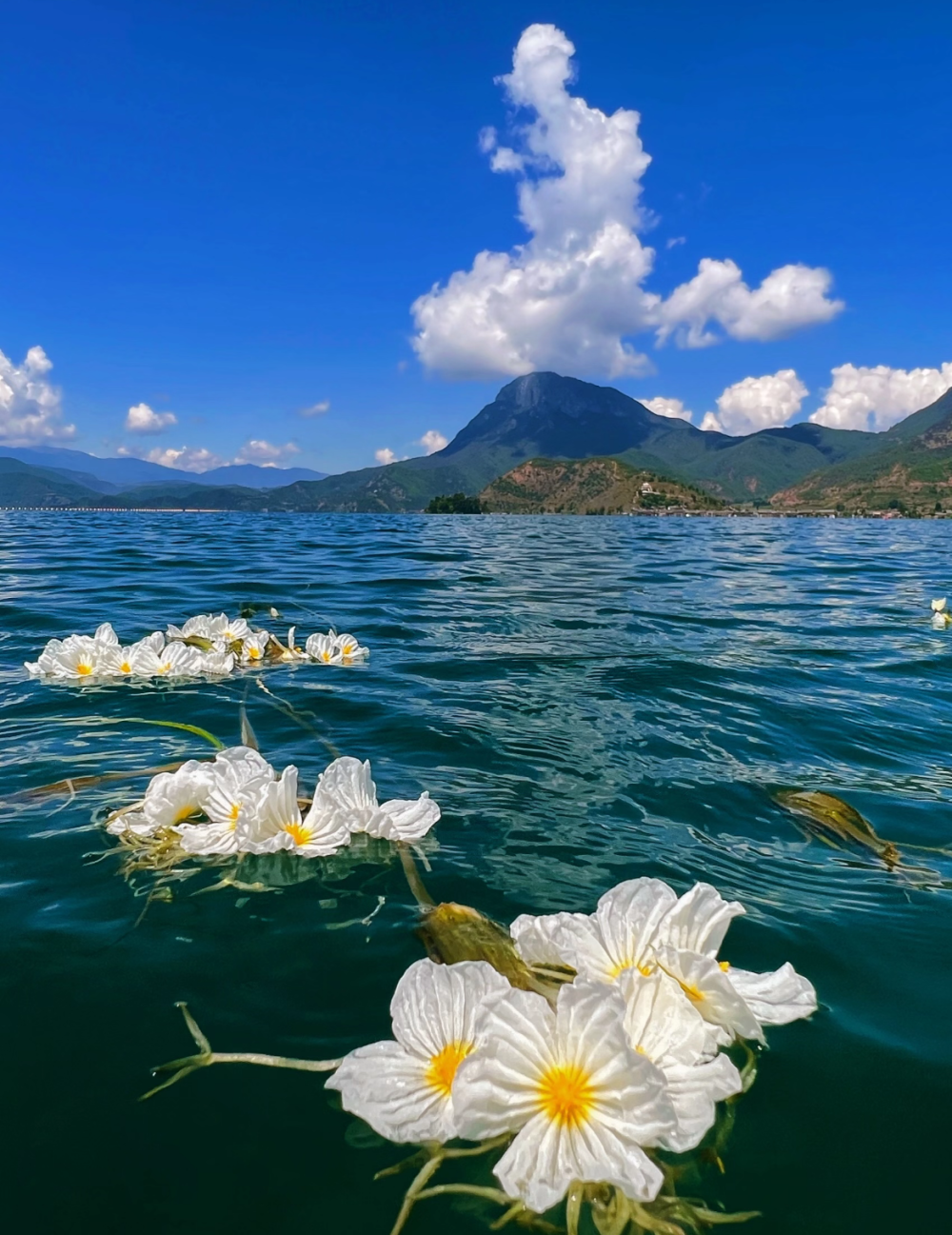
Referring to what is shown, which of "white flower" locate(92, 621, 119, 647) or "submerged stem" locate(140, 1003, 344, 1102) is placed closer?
"submerged stem" locate(140, 1003, 344, 1102)

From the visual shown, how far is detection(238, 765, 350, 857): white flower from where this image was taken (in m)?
3.22

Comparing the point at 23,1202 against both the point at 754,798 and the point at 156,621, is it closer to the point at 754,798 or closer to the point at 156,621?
the point at 754,798

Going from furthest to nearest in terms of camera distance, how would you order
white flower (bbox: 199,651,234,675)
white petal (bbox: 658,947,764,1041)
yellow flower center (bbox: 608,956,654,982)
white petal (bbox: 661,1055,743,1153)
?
white flower (bbox: 199,651,234,675) < yellow flower center (bbox: 608,956,654,982) < white petal (bbox: 658,947,764,1041) < white petal (bbox: 661,1055,743,1153)

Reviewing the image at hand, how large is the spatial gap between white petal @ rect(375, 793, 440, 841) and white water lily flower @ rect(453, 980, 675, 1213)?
174 cm

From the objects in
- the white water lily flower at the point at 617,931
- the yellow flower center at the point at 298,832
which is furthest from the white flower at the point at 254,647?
the white water lily flower at the point at 617,931

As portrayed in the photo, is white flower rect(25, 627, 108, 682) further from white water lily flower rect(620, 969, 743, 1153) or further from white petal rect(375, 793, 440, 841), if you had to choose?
white water lily flower rect(620, 969, 743, 1153)

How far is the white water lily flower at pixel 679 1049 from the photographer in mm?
1783

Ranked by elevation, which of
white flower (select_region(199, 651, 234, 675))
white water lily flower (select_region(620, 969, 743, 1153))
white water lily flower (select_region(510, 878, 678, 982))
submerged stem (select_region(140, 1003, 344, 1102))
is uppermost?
white water lily flower (select_region(510, 878, 678, 982))

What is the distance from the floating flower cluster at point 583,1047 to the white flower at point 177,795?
1.78m

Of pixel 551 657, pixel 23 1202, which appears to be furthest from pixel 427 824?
pixel 551 657

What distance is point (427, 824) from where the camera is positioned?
3.54 metres

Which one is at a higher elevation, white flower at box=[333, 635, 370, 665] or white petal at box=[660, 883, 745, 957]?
white petal at box=[660, 883, 745, 957]

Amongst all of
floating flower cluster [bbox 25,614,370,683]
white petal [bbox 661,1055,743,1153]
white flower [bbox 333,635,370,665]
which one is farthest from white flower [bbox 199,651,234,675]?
white petal [bbox 661,1055,743,1153]

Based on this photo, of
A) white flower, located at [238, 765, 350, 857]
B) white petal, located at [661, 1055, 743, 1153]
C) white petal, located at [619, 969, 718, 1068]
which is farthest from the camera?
white flower, located at [238, 765, 350, 857]
